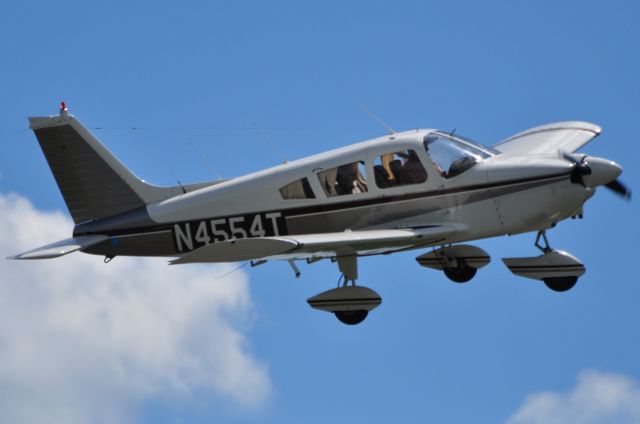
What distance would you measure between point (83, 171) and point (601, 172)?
8.90m

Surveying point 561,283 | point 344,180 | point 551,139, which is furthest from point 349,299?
point 551,139

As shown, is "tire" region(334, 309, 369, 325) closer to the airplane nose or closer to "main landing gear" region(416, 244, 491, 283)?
"main landing gear" region(416, 244, 491, 283)

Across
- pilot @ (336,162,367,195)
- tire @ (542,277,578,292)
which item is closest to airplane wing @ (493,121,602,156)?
tire @ (542,277,578,292)

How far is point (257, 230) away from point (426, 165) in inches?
114

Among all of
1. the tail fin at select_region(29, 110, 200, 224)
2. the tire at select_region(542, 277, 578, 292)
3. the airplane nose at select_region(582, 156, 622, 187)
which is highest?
the tail fin at select_region(29, 110, 200, 224)

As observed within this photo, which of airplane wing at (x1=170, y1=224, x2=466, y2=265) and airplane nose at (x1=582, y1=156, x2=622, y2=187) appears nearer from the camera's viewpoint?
airplane wing at (x1=170, y1=224, x2=466, y2=265)

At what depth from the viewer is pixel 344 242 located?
1834 cm

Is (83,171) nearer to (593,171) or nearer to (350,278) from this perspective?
(350,278)

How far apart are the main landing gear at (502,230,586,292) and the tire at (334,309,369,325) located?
94.9 inches

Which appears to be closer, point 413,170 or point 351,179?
point 413,170

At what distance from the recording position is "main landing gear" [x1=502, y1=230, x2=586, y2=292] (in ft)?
64.3

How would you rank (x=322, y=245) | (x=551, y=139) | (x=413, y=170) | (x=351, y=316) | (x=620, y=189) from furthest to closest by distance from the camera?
(x=551, y=139) → (x=351, y=316) → (x=620, y=189) → (x=413, y=170) → (x=322, y=245)

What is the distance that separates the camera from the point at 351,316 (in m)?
20.1

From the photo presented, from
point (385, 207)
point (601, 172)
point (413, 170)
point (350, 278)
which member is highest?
point (413, 170)
